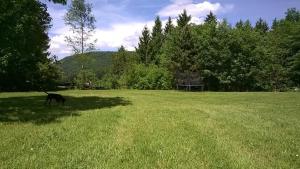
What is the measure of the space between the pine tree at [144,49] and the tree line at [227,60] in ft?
44.7

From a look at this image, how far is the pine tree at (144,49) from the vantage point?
8106 cm

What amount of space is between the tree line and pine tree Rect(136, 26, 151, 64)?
13612mm

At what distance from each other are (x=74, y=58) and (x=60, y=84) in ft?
17.1

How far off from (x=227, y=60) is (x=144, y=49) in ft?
99.3

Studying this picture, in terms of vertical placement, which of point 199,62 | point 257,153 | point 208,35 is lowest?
point 257,153

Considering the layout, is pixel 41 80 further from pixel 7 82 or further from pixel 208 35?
pixel 208 35

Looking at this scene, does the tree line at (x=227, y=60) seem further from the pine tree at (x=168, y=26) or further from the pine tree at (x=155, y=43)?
the pine tree at (x=168, y=26)

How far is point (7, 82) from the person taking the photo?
46.0 meters

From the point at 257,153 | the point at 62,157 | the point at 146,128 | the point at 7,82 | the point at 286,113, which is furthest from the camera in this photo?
the point at 7,82

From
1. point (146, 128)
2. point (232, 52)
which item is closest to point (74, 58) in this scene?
point (232, 52)

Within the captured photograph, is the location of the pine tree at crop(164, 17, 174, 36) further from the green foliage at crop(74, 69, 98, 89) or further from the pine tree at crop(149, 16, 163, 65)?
the green foliage at crop(74, 69, 98, 89)

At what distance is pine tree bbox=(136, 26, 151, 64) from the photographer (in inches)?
3191

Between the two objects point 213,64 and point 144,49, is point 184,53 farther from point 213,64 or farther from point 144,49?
point 144,49

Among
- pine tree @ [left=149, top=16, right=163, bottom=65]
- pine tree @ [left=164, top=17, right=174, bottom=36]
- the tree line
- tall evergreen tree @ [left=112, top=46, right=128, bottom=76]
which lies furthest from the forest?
tall evergreen tree @ [left=112, top=46, right=128, bottom=76]
